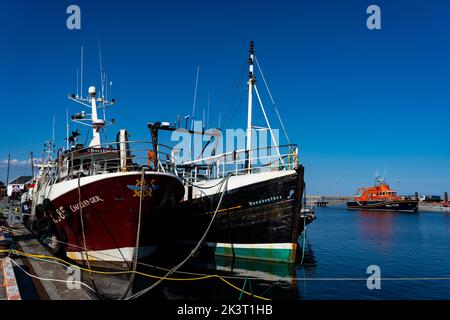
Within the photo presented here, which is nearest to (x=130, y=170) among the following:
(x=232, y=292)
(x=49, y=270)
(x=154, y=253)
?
(x=154, y=253)

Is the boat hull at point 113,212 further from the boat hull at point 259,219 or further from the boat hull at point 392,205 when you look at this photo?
the boat hull at point 392,205

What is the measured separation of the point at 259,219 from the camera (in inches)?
749

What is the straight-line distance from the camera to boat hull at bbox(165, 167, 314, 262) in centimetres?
1839

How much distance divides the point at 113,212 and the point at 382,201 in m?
89.5

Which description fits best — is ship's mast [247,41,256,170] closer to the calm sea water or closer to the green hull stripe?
the green hull stripe

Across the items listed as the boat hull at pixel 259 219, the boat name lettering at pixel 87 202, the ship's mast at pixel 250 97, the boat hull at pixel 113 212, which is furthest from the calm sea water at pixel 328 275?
the ship's mast at pixel 250 97

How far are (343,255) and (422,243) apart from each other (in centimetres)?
1299

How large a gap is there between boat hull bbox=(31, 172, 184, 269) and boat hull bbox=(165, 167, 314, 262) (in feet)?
13.7

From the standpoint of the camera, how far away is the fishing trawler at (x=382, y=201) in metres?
87.8

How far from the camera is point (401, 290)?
50.9 feet
